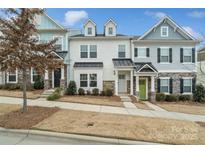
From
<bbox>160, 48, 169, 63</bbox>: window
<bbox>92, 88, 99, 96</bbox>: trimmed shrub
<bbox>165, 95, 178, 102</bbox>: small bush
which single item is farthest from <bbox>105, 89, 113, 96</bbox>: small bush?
<bbox>160, 48, 169, 63</bbox>: window

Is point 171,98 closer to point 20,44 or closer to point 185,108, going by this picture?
point 185,108

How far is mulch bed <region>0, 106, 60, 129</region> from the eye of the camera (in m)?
9.50

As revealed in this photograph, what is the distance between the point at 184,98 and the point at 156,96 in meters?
2.95

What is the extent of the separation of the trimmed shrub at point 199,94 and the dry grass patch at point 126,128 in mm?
15157

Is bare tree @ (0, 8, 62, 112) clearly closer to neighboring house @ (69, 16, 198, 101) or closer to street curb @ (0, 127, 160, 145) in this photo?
street curb @ (0, 127, 160, 145)

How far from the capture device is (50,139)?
816 centimetres

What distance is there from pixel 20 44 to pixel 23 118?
3.45 meters

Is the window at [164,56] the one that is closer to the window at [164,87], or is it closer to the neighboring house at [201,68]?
the window at [164,87]

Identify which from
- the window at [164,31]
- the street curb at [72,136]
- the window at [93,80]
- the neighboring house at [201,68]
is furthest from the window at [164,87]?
the street curb at [72,136]

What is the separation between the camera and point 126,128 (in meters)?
9.33

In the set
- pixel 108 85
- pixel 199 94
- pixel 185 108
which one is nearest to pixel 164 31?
pixel 199 94
